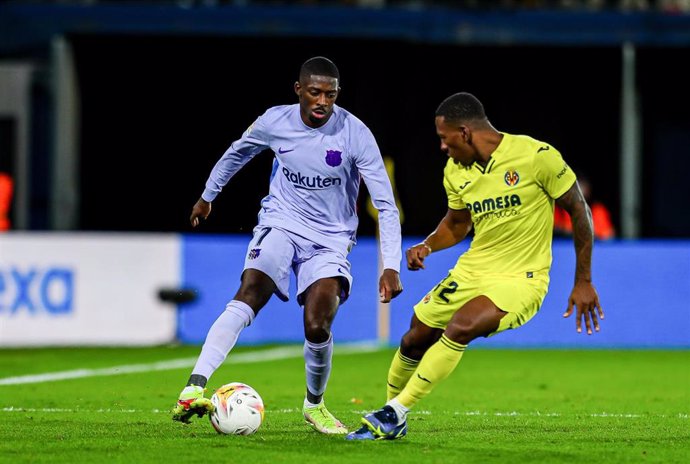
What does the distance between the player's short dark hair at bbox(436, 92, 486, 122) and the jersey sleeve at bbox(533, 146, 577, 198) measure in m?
0.41

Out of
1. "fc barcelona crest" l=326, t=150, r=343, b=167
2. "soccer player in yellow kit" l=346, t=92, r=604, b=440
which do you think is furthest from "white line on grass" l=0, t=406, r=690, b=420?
"fc barcelona crest" l=326, t=150, r=343, b=167

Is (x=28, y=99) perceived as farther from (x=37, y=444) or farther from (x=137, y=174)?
(x=37, y=444)

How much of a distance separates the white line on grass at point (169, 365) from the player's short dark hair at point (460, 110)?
5232mm

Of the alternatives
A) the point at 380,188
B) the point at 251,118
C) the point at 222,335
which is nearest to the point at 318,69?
the point at 380,188

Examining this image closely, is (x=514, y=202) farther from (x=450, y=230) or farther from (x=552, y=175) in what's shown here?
(x=450, y=230)

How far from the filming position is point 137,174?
24.6m

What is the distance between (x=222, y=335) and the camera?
7730 mm

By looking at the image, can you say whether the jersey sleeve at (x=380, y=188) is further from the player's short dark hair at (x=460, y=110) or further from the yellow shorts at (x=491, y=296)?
the player's short dark hair at (x=460, y=110)

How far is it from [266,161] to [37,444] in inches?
660

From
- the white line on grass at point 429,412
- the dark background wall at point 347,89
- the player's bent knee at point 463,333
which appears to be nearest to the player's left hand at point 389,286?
the player's bent knee at point 463,333

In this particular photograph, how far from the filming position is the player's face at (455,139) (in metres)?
7.67

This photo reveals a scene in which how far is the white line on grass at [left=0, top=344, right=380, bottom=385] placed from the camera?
39.0ft

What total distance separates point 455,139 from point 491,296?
866 millimetres

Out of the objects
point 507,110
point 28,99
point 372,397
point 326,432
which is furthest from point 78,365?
point 507,110
